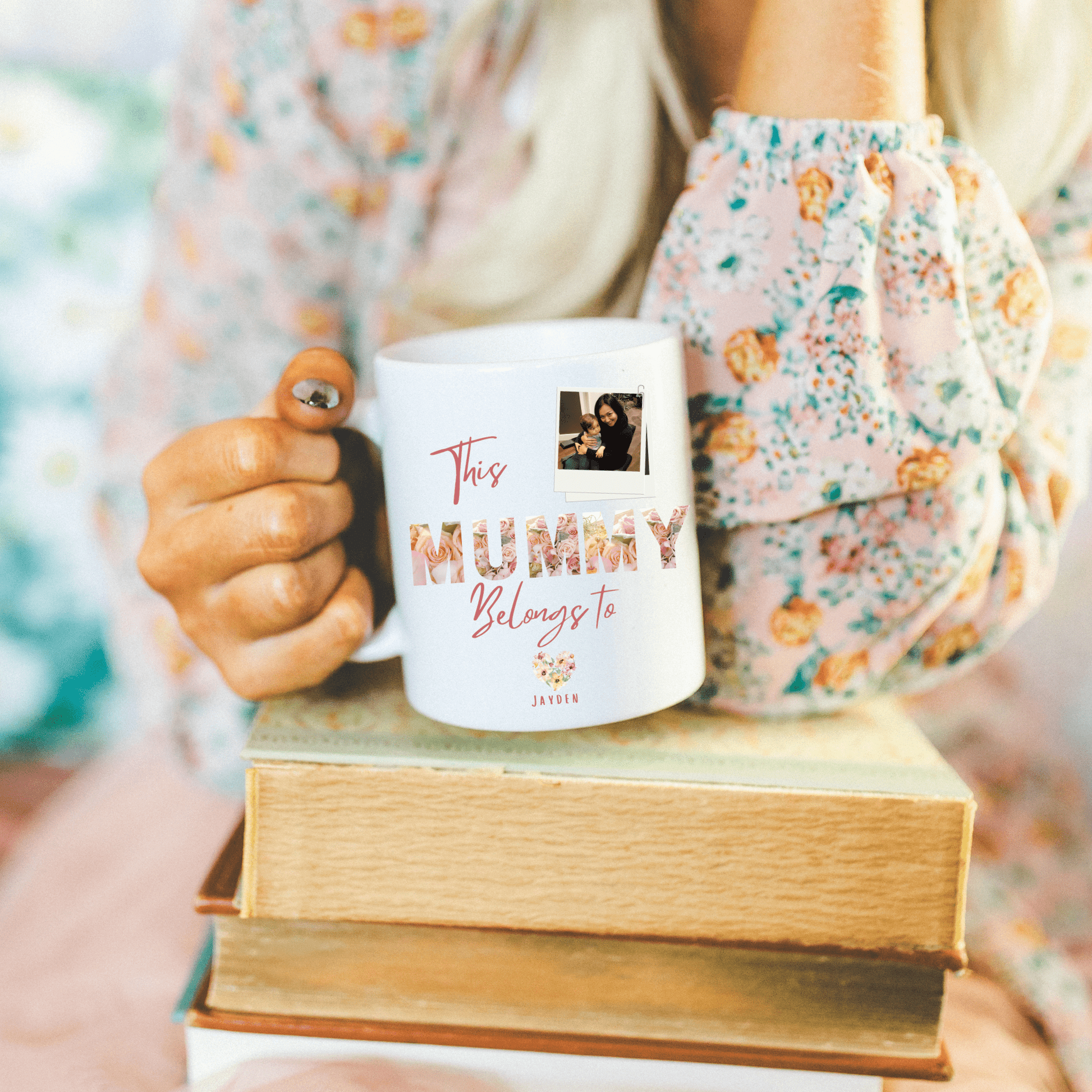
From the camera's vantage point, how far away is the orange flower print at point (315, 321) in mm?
732

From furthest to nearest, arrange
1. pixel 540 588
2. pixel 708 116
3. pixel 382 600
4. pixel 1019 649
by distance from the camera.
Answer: pixel 1019 649
pixel 708 116
pixel 382 600
pixel 540 588

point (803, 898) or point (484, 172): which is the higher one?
point (484, 172)

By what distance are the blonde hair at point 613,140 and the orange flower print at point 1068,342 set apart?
77mm

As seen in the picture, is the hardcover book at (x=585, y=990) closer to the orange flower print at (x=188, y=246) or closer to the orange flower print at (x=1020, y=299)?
the orange flower print at (x=1020, y=299)

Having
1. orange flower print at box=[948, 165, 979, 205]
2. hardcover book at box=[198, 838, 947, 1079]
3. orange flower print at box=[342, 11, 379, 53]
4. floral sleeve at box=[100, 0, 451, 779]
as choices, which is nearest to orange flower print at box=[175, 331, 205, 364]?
floral sleeve at box=[100, 0, 451, 779]

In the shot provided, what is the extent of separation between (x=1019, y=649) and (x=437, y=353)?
2.79 feet

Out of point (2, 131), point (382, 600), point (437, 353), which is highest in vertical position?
point (2, 131)

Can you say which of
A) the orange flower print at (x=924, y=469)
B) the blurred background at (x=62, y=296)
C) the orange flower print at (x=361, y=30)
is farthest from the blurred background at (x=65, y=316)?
the orange flower print at (x=924, y=469)

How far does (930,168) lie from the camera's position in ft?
1.32

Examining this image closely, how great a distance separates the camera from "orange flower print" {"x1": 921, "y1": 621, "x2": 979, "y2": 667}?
473mm

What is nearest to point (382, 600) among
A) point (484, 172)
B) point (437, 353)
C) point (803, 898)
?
point (437, 353)

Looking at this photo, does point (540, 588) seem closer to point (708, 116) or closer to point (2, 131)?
point (708, 116)

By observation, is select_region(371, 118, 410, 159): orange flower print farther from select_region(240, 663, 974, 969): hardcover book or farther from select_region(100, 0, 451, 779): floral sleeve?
select_region(240, 663, 974, 969): hardcover book

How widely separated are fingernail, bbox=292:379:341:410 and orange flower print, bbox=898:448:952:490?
0.26 metres
